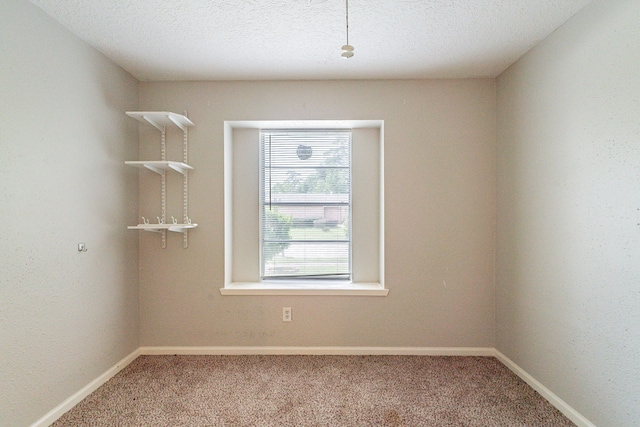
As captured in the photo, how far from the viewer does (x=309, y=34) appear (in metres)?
2.11

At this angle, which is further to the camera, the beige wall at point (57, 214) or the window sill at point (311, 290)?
the window sill at point (311, 290)

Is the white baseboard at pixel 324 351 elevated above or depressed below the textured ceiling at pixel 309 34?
below

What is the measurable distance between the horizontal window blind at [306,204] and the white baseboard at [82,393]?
1327 mm

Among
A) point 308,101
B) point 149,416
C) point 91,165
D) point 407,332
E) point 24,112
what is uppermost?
point 308,101

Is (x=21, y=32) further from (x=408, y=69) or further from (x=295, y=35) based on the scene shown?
Result: (x=408, y=69)

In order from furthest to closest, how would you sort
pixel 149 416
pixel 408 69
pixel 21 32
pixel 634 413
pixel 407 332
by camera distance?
pixel 407 332
pixel 408 69
pixel 149 416
pixel 21 32
pixel 634 413

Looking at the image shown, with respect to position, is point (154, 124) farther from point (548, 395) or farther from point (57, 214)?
point (548, 395)

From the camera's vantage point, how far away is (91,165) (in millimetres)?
2275

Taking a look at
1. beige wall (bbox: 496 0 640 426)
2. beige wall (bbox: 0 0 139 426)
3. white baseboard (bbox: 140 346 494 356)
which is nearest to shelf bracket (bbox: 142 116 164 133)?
beige wall (bbox: 0 0 139 426)

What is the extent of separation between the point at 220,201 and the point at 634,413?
2.93 metres

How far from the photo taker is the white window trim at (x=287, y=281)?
2820 mm

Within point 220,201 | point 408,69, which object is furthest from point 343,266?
point 408,69

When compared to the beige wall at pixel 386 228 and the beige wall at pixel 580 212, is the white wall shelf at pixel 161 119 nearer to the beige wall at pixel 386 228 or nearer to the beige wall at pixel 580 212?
the beige wall at pixel 386 228

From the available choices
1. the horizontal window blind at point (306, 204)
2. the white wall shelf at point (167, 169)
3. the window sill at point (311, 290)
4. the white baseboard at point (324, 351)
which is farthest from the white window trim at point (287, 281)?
the white baseboard at point (324, 351)
